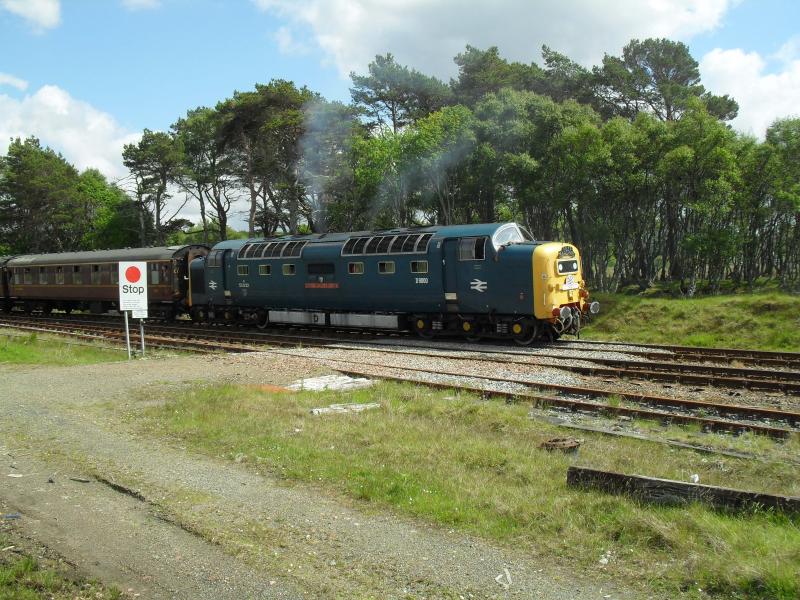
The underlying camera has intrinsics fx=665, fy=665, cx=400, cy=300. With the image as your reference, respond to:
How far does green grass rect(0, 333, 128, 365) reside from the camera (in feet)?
63.3

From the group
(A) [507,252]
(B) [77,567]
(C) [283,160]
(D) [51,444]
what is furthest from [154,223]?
(B) [77,567]

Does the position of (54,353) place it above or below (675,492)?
above

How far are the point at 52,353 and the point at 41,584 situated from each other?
1791cm

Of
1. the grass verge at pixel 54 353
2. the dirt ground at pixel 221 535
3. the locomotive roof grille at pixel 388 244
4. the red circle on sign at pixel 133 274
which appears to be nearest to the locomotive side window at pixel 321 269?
the locomotive roof grille at pixel 388 244

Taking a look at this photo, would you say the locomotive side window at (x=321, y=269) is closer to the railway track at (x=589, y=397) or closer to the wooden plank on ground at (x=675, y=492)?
the railway track at (x=589, y=397)

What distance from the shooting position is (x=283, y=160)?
44219mm

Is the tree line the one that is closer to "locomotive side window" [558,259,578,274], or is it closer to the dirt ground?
"locomotive side window" [558,259,578,274]

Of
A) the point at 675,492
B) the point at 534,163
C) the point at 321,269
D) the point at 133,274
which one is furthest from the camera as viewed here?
the point at 534,163

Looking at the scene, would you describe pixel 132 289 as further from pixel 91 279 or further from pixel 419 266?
pixel 91 279

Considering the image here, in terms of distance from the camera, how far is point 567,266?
65.1 ft

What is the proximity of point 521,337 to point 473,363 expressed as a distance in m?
3.65

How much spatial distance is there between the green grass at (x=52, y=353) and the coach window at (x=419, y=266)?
9.29 m

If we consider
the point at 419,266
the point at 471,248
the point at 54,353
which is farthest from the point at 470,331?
the point at 54,353

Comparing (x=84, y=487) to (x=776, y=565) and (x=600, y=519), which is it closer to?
(x=600, y=519)
